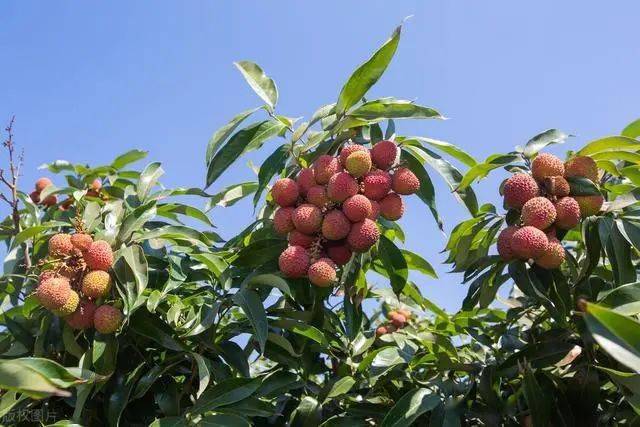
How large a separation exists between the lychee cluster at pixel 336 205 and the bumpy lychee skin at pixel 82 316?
0.56 meters

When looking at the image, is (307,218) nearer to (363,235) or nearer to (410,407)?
(363,235)

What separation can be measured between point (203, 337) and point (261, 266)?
→ 266mm

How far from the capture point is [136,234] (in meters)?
2.28

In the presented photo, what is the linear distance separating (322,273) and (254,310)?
0.21 meters

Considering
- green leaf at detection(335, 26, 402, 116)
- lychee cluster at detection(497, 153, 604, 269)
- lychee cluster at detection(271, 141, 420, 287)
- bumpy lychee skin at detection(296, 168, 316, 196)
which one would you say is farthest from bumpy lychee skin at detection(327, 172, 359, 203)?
lychee cluster at detection(497, 153, 604, 269)

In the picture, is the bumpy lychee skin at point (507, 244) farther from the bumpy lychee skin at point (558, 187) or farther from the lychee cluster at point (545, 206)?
the bumpy lychee skin at point (558, 187)

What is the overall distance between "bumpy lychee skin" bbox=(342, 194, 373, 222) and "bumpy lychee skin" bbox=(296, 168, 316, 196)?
0.51 ft

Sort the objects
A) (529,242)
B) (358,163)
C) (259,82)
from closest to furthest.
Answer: (529,242), (358,163), (259,82)

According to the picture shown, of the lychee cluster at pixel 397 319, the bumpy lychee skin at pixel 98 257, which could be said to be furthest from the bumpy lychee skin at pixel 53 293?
the lychee cluster at pixel 397 319

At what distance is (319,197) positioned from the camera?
2012mm

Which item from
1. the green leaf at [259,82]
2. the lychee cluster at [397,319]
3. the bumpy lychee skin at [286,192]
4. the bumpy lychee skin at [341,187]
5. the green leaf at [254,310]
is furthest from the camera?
the lychee cluster at [397,319]

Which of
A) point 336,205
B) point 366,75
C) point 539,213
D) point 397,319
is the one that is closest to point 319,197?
point 336,205

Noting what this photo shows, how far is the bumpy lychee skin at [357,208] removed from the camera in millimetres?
1932

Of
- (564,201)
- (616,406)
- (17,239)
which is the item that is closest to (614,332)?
(564,201)
